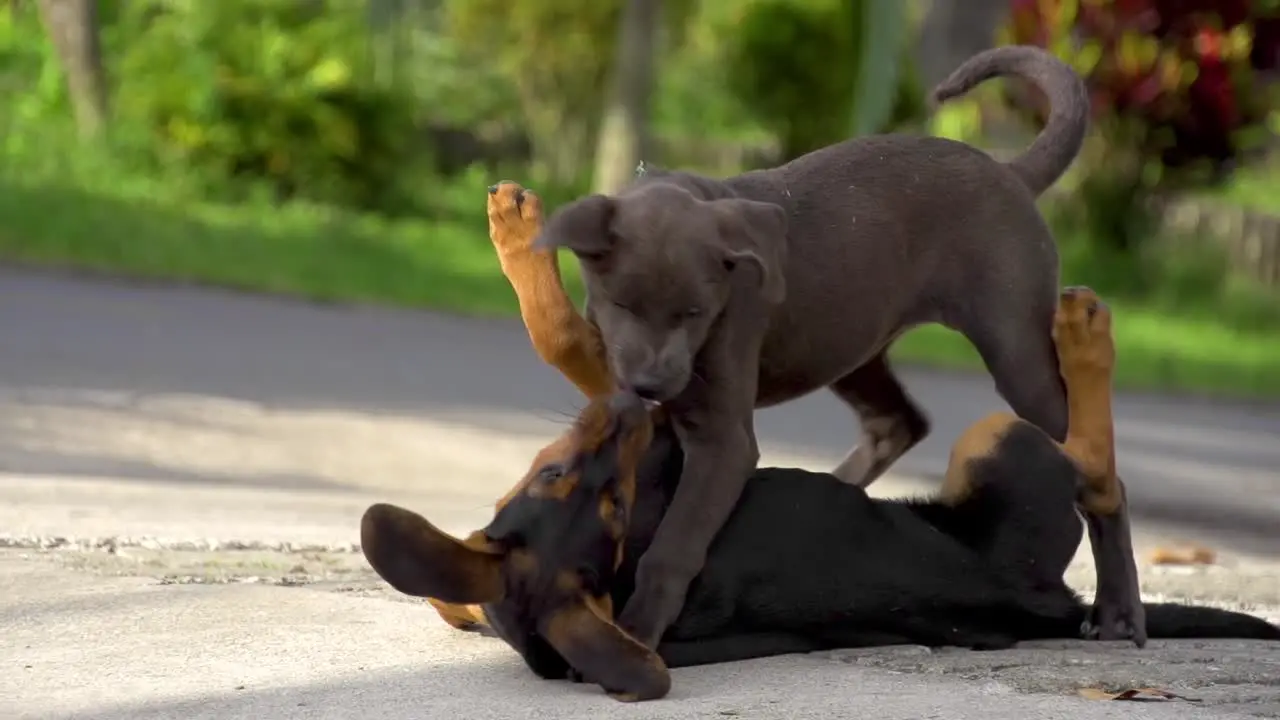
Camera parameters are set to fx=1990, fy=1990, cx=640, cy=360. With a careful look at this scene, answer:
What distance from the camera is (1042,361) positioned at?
5176 mm

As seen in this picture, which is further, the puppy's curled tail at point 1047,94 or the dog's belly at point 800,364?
the puppy's curled tail at point 1047,94

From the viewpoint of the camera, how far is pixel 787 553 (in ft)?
15.4

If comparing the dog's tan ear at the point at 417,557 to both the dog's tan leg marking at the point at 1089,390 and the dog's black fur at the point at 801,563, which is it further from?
the dog's tan leg marking at the point at 1089,390

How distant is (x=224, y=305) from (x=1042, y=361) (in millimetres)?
8078

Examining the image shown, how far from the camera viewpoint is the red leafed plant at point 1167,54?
1642 centimetres

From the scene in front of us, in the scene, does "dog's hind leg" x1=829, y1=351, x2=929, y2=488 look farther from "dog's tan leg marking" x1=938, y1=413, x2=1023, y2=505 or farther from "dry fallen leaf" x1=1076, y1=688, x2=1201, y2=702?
"dry fallen leaf" x1=1076, y1=688, x2=1201, y2=702

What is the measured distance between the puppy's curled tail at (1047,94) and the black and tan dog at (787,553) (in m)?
0.49

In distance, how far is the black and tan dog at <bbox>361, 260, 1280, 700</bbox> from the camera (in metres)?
4.21

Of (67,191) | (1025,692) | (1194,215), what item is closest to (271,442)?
(1025,692)

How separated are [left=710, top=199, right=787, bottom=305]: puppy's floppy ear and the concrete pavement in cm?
65

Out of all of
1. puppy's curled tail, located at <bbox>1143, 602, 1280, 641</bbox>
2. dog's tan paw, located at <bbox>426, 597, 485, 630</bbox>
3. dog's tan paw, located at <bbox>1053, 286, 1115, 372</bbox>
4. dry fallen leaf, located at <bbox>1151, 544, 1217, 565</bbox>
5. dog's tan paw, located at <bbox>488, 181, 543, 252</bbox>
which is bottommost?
dog's tan paw, located at <bbox>426, 597, 485, 630</bbox>

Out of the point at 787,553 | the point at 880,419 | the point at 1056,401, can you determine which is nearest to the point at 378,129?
the point at 880,419

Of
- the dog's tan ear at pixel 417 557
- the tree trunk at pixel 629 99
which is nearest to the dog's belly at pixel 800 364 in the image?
the dog's tan ear at pixel 417 557

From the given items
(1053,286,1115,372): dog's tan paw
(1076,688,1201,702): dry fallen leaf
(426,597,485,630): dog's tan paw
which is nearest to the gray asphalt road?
(1053,286,1115,372): dog's tan paw
